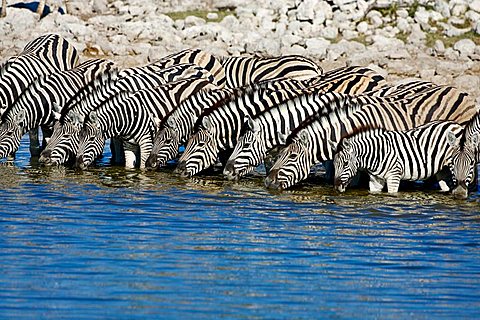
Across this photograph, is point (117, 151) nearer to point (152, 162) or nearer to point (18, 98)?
point (152, 162)

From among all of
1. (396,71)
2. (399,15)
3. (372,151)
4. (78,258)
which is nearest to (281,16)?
(399,15)

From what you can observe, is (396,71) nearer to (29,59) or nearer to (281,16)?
(281,16)

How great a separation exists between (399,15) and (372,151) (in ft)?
47.8

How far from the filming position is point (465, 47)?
80.4 ft

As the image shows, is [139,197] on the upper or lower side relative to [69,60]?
lower

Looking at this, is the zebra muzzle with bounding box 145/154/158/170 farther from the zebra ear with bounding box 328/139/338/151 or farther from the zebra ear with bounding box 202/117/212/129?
the zebra ear with bounding box 328/139/338/151

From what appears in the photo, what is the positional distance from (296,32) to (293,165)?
44.0 ft

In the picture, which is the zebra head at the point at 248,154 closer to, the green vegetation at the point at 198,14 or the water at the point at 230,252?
the water at the point at 230,252

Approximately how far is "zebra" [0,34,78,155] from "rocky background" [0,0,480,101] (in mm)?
6104

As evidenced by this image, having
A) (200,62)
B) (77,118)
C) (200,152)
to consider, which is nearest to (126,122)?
A: (77,118)

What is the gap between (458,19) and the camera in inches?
1060

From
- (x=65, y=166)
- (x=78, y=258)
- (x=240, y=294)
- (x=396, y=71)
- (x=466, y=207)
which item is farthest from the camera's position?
(x=396, y=71)

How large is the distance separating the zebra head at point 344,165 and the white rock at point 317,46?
1166 cm

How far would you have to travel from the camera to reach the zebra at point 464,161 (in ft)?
43.5
